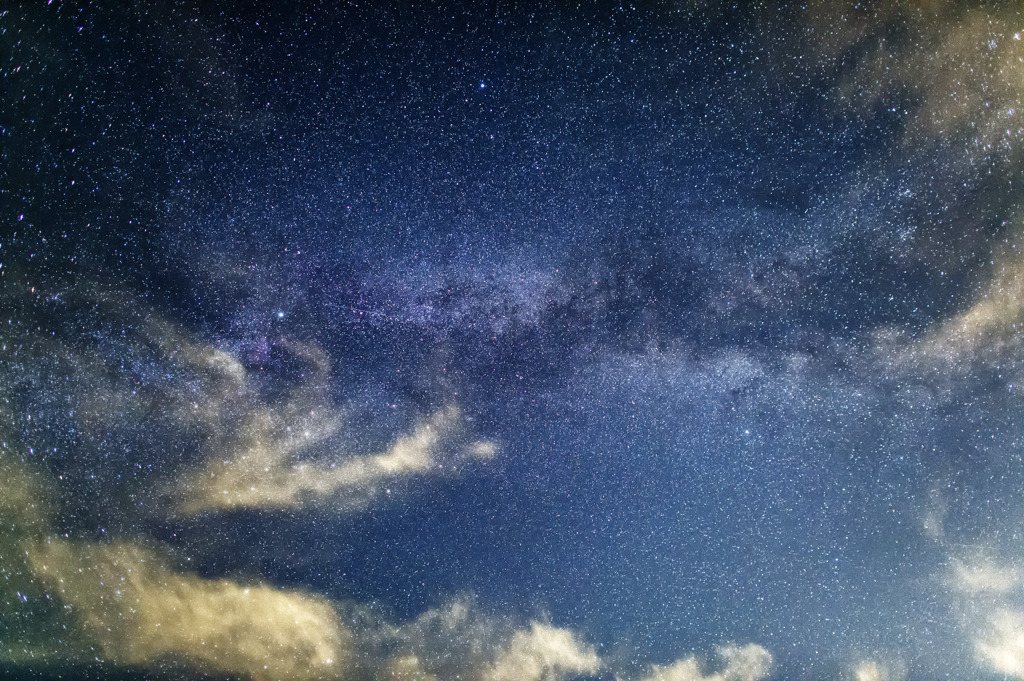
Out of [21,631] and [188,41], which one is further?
[21,631]

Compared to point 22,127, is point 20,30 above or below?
above

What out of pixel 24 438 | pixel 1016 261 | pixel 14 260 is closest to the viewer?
pixel 14 260

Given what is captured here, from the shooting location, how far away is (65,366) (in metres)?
3.76

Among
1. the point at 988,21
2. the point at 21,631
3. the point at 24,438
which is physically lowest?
the point at 21,631

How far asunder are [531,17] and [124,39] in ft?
8.67

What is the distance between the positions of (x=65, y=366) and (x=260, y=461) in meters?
1.56

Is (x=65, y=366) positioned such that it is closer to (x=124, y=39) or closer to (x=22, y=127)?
(x=22, y=127)

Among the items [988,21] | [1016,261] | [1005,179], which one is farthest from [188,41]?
[1016,261]

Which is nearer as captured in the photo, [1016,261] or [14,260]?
[14,260]

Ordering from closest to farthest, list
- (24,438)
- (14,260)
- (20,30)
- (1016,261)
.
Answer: (20,30) < (14,260) < (24,438) < (1016,261)

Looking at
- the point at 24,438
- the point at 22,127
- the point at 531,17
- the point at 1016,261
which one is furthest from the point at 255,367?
the point at 1016,261

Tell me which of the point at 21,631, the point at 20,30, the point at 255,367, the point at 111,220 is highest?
the point at 20,30

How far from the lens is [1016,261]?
402cm

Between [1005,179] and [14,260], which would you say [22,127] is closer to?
[14,260]
